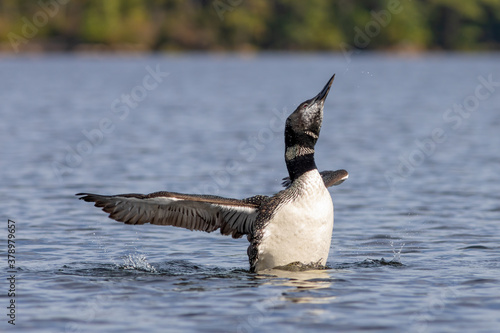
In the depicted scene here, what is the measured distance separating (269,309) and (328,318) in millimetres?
727

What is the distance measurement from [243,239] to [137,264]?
9.39 ft

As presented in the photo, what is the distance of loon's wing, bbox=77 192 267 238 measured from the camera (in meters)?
11.6

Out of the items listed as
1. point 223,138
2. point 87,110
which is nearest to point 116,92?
point 87,110

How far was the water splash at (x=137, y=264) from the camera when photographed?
1255 centimetres

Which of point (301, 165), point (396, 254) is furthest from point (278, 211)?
point (396, 254)

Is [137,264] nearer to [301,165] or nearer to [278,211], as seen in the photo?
[278,211]

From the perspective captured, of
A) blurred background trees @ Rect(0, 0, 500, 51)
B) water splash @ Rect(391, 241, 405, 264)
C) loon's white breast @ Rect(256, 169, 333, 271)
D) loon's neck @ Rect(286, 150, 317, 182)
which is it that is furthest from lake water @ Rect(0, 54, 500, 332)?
blurred background trees @ Rect(0, 0, 500, 51)

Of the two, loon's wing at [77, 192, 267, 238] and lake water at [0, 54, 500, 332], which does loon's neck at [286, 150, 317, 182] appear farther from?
lake water at [0, 54, 500, 332]

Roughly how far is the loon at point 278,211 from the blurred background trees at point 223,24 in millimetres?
134646

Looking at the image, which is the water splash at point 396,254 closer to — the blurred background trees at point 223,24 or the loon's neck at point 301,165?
the loon's neck at point 301,165

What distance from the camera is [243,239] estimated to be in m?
15.3

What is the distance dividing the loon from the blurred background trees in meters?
135

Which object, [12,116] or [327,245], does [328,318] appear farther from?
[12,116]

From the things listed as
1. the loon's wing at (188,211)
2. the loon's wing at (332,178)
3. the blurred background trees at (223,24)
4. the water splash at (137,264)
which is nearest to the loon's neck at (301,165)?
the loon's wing at (188,211)
